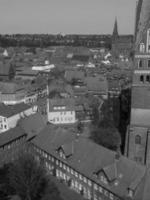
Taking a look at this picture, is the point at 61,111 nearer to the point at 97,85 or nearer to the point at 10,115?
the point at 10,115

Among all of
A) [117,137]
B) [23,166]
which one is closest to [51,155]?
[23,166]

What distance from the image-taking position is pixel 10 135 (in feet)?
169

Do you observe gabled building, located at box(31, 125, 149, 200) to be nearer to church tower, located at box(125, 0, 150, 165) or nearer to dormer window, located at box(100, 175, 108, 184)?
dormer window, located at box(100, 175, 108, 184)

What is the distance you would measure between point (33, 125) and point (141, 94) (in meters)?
25.5

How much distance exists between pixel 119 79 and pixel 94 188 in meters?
83.3

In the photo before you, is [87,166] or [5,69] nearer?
[87,166]

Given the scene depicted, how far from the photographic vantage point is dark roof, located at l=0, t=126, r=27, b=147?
49938 mm

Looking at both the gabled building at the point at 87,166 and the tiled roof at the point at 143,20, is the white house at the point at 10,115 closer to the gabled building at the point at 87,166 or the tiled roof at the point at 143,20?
the gabled building at the point at 87,166

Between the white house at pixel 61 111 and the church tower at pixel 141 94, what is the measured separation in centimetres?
3105

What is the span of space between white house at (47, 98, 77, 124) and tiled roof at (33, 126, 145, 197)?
759 inches

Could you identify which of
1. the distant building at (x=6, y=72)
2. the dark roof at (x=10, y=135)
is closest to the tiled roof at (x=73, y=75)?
the distant building at (x=6, y=72)

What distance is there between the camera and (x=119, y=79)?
11619 cm

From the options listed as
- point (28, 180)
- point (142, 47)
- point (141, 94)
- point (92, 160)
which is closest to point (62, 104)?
point (92, 160)

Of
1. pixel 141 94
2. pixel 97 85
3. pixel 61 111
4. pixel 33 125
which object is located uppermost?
pixel 141 94
